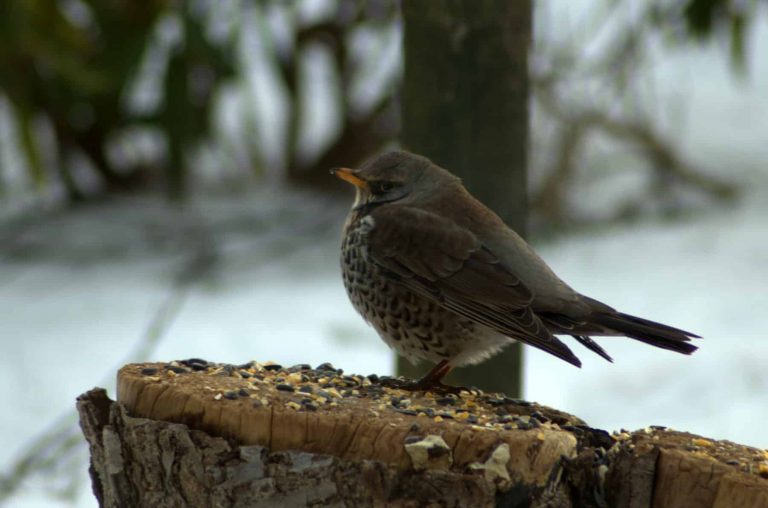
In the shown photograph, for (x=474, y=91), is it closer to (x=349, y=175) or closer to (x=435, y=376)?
(x=349, y=175)

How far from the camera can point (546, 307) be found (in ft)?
10.2

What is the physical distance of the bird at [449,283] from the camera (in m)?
3.06

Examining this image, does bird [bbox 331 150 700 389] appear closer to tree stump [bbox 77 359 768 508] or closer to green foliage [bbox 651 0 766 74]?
tree stump [bbox 77 359 768 508]

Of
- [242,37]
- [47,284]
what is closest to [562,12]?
[242,37]

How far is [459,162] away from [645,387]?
2.26 metres

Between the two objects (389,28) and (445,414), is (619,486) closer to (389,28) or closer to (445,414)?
(445,414)

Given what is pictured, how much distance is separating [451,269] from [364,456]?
3.24 feet

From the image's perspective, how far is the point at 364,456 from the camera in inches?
88.1

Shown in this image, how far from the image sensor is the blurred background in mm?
→ 5652

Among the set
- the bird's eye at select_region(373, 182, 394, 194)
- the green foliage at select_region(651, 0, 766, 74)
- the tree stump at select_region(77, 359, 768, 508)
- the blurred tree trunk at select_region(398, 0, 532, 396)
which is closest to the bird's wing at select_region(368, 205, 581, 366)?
the bird's eye at select_region(373, 182, 394, 194)

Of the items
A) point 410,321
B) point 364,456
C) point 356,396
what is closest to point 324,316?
point 410,321

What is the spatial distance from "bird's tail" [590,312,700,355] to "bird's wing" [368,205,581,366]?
17 centimetres

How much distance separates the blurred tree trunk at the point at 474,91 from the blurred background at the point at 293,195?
1.86 meters

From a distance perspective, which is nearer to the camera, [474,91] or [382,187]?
[382,187]
